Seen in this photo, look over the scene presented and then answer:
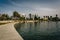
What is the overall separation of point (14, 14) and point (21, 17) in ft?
47.0

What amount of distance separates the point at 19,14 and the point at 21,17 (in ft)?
46.3

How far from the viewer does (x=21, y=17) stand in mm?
183750

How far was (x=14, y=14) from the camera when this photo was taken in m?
190

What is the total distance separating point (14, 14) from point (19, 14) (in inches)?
381

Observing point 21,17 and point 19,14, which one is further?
point 19,14

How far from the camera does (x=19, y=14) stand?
7721 inches
